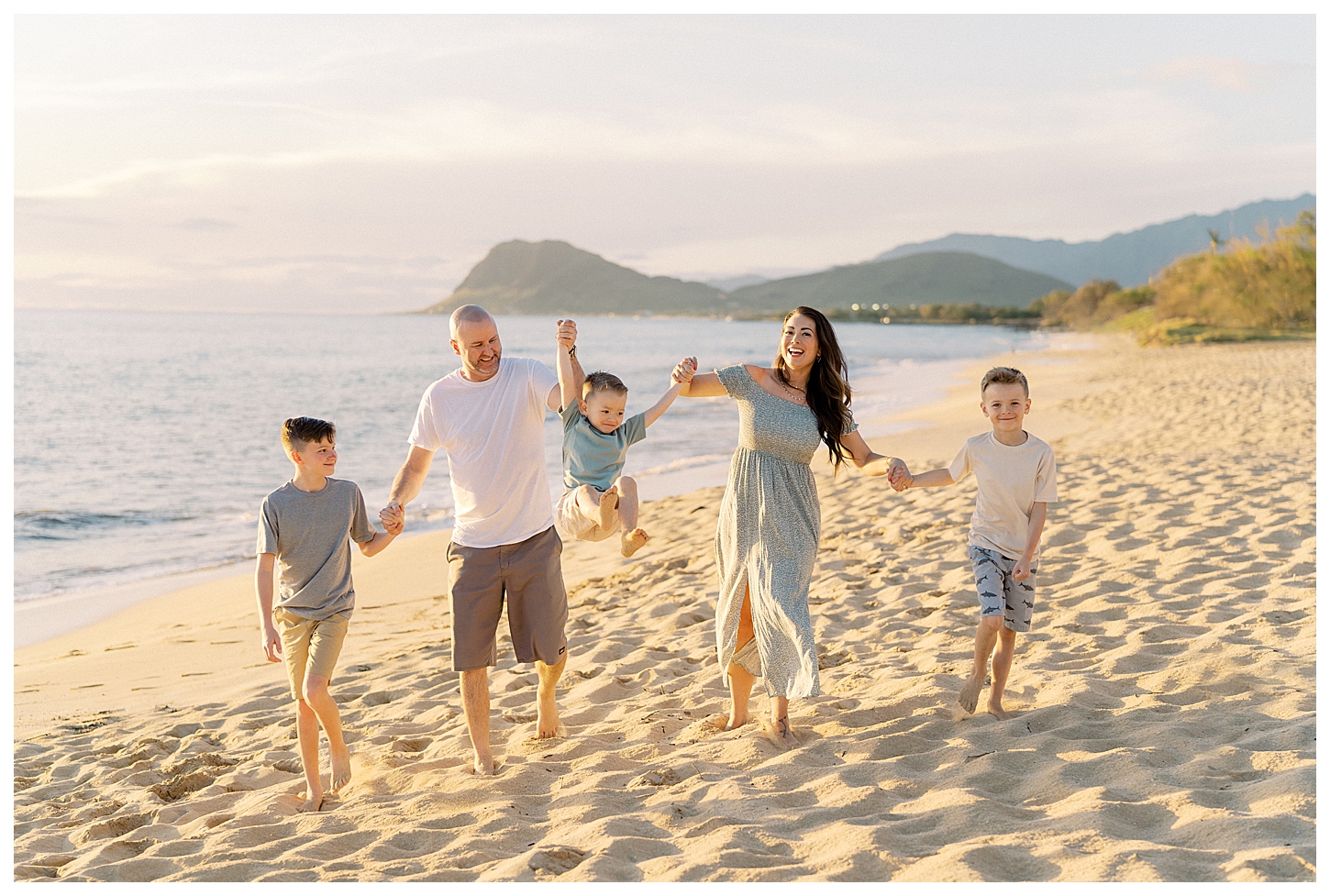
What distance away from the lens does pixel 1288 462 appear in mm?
9758

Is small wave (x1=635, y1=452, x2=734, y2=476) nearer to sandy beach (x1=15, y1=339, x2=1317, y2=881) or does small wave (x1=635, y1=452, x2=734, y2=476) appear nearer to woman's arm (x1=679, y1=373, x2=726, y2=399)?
sandy beach (x1=15, y1=339, x2=1317, y2=881)

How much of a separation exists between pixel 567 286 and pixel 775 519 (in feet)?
539

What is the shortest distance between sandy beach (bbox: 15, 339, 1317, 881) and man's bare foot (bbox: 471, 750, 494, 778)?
0.09 metres

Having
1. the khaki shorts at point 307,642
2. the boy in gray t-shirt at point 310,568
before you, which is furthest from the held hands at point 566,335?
the khaki shorts at point 307,642

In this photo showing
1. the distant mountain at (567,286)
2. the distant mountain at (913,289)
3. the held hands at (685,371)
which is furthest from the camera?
the distant mountain at (913,289)

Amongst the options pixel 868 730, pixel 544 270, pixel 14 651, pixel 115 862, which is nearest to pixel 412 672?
pixel 115 862

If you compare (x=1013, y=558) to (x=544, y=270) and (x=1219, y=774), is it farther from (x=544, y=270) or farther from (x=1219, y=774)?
(x=544, y=270)

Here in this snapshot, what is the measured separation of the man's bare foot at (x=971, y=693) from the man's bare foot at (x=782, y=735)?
2.69 feet

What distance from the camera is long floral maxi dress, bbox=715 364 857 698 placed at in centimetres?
413

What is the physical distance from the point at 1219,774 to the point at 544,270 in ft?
558

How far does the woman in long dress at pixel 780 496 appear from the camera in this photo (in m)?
4.14

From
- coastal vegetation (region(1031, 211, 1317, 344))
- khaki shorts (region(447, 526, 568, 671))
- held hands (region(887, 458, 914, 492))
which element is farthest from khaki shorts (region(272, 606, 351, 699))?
coastal vegetation (region(1031, 211, 1317, 344))

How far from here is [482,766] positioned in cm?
411

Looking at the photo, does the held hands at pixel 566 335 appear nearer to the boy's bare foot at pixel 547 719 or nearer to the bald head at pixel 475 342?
the bald head at pixel 475 342
